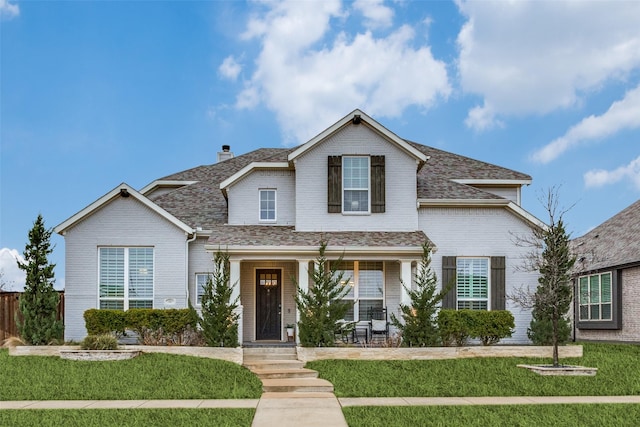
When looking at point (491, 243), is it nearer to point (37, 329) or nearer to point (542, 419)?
point (542, 419)

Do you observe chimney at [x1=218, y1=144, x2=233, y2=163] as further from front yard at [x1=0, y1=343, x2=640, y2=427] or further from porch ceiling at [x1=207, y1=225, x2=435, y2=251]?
front yard at [x1=0, y1=343, x2=640, y2=427]

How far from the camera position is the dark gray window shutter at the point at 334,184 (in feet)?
66.2

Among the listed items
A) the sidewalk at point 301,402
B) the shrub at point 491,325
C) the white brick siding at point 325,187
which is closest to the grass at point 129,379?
the sidewalk at point 301,402

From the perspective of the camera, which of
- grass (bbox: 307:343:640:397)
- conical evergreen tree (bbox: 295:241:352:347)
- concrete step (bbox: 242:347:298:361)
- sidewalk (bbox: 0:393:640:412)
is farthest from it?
concrete step (bbox: 242:347:298:361)

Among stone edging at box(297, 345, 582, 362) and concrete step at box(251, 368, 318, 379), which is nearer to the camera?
concrete step at box(251, 368, 318, 379)

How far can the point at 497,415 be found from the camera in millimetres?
10266

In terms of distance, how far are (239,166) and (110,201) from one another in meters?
7.46

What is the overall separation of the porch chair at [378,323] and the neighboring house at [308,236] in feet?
1.04

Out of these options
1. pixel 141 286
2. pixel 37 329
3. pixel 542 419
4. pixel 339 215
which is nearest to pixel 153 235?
pixel 141 286

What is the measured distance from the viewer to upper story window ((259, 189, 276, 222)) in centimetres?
2123

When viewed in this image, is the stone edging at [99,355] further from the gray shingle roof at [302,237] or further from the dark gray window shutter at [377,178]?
the dark gray window shutter at [377,178]

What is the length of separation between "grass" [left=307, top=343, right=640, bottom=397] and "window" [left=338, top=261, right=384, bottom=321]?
441cm

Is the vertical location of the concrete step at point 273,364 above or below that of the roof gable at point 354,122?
below

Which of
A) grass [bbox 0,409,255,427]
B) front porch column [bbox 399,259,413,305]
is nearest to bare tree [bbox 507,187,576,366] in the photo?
front porch column [bbox 399,259,413,305]
